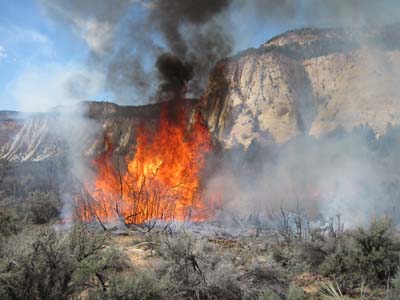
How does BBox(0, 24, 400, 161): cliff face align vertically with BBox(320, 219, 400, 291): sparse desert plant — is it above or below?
above

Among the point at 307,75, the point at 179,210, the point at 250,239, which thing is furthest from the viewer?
the point at 307,75

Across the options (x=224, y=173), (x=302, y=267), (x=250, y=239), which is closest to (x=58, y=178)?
(x=224, y=173)

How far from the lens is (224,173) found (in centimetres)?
3884

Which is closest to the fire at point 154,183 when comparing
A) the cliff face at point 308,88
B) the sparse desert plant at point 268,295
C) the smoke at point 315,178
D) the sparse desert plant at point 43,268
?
the smoke at point 315,178

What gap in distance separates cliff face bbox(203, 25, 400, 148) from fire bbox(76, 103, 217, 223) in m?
6.35

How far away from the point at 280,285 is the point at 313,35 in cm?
4458

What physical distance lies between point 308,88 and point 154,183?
73.7ft

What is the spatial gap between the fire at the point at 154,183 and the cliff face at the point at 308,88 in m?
6.35

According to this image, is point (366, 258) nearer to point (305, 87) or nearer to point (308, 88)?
point (308, 88)

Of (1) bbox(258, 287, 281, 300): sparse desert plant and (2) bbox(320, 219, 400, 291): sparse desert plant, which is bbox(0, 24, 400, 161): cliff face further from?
(1) bbox(258, 287, 281, 300): sparse desert plant

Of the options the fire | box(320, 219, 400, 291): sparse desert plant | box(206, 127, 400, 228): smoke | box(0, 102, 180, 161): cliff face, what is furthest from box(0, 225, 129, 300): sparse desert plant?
box(0, 102, 180, 161): cliff face

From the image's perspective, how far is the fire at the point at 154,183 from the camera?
2781 centimetres

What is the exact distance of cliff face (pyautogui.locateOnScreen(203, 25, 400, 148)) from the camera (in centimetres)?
3817

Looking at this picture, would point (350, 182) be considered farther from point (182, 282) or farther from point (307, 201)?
point (182, 282)
